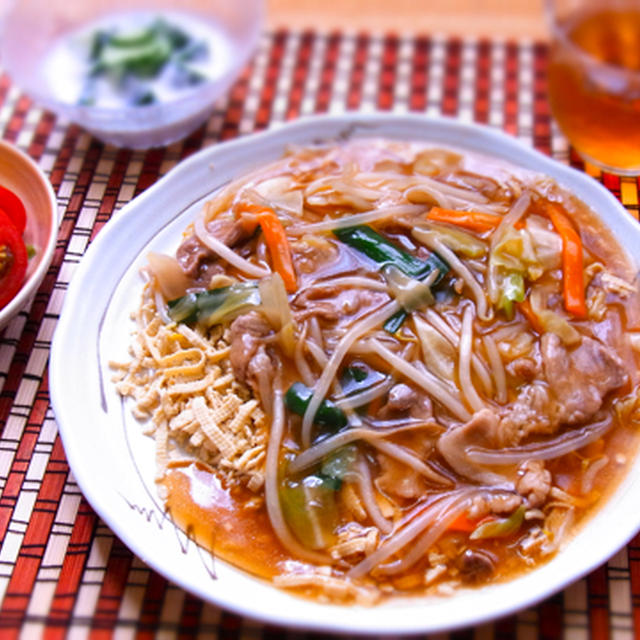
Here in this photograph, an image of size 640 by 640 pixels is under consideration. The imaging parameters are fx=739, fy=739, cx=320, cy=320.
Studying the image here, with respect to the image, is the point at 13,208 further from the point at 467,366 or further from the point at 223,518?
the point at 467,366

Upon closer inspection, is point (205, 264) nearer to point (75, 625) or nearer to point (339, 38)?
point (75, 625)

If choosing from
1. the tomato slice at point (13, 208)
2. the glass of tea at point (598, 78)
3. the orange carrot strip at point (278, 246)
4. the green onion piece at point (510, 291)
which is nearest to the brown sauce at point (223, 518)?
Answer: the orange carrot strip at point (278, 246)

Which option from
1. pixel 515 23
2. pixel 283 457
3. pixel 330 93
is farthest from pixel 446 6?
pixel 283 457

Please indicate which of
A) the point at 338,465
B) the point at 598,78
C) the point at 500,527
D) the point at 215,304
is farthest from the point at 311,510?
the point at 598,78

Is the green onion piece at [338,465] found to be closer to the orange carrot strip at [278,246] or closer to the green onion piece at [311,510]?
the green onion piece at [311,510]

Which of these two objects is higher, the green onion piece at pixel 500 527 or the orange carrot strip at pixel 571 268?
the orange carrot strip at pixel 571 268

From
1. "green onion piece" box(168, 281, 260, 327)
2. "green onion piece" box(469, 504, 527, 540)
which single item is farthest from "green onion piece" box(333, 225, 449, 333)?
"green onion piece" box(469, 504, 527, 540)
